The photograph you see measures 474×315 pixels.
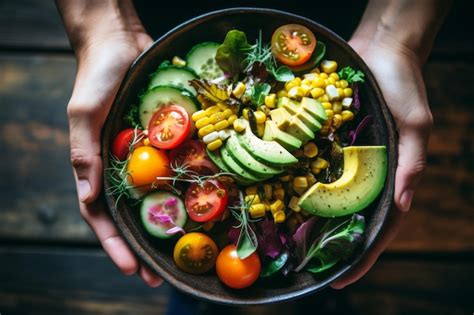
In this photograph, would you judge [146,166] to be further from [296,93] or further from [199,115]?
[296,93]

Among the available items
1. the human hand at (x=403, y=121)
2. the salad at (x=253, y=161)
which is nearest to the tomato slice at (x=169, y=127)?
the salad at (x=253, y=161)

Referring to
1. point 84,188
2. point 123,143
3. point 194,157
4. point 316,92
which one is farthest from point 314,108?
point 84,188

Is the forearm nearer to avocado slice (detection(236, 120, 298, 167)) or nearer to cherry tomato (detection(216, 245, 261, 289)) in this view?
avocado slice (detection(236, 120, 298, 167))

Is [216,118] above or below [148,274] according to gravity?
above

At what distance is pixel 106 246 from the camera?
5.65 feet

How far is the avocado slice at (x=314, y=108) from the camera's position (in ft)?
4.96

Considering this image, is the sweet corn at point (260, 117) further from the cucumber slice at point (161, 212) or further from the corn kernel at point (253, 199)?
the cucumber slice at point (161, 212)

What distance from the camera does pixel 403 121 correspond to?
5.36ft

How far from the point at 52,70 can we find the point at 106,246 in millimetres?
1170

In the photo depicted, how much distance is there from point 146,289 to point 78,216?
487 mm

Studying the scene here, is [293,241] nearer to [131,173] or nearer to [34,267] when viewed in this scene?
[131,173]

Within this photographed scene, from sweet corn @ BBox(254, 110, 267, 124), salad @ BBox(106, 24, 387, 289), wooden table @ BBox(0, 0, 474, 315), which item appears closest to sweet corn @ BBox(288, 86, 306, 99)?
salad @ BBox(106, 24, 387, 289)

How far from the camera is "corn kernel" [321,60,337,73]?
64.5 inches

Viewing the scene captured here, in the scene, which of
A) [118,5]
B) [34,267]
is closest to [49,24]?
[118,5]
